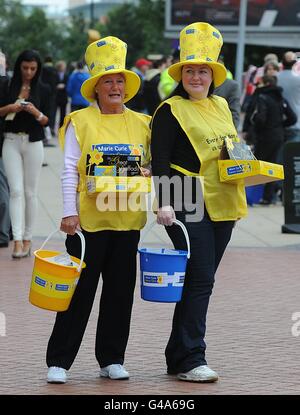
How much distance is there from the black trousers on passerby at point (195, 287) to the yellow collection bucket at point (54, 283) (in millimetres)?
611

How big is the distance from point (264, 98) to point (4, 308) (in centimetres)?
768

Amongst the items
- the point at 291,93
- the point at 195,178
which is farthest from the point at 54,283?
the point at 291,93

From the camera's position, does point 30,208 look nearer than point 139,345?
No

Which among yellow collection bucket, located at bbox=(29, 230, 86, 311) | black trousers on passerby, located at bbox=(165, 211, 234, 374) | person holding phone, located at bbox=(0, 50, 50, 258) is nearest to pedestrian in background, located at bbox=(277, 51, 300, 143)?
person holding phone, located at bbox=(0, 50, 50, 258)

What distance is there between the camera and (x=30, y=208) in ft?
37.2

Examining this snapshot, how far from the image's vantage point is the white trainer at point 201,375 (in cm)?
664

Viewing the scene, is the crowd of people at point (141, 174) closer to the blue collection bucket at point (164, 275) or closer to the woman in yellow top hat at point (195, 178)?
the woman in yellow top hat at point (195, 178)

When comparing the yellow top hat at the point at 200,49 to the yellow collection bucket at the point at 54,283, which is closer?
the yellow collection bucket at the point at 54,283

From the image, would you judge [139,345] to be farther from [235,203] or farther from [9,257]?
[9,257]

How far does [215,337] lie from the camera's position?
26.3 ft

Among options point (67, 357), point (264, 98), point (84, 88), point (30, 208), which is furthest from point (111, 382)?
point (264, 98)

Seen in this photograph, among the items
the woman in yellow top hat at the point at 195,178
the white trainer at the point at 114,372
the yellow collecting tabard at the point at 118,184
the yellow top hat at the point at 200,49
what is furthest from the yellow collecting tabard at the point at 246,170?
the white trainer at the point at 114,372

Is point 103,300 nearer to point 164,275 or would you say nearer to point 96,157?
Answer: point 164,275
